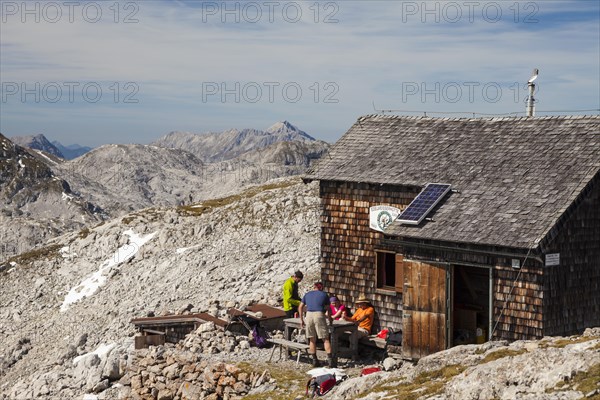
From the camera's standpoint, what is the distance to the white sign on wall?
20138mm

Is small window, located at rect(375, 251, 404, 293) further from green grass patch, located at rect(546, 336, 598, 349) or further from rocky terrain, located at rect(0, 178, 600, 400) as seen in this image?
green grass patch, located at rect(546, 336, 598, 349)

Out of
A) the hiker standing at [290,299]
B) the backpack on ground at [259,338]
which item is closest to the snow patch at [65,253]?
the backpack on ground at [259,338]

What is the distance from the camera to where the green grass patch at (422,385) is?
16.1 metres

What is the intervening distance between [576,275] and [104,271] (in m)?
38.5

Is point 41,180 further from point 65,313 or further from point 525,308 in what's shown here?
point 525,308

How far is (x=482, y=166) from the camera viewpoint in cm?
2384

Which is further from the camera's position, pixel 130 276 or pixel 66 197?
pixel 66 197

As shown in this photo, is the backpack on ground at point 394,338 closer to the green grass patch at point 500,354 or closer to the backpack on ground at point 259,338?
the backpack on ground at point 259,338

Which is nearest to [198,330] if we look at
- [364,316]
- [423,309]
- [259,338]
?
[259,338]

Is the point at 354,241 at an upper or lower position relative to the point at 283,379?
upper

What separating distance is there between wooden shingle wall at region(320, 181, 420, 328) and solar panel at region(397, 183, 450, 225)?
1233 millimetres

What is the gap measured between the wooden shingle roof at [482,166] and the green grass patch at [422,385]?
14.5 feet

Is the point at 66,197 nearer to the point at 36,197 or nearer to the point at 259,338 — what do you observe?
the point at 36,197

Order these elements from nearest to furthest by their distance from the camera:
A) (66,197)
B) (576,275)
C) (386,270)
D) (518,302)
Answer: (518,302) → (576,275) → (386,270) → (66,197)
